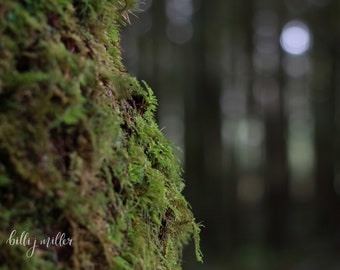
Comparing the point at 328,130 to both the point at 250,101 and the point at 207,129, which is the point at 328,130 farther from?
the point at 207,129

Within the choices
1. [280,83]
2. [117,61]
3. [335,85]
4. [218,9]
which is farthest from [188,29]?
[117,61]

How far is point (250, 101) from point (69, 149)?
1477 centimetres

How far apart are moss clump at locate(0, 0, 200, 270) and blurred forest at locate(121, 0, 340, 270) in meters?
10.6

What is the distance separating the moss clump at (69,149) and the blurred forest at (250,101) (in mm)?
10585

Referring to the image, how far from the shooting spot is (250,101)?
15.2 metres

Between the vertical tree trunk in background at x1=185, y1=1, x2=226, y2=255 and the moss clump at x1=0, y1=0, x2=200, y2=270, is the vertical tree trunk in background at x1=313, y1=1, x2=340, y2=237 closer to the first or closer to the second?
the vertical tree trunk in background at x1=185, y1=1, x2=226, y2=255

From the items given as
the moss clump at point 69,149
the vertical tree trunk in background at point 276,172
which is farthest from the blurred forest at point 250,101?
the moss clump at point 69,149

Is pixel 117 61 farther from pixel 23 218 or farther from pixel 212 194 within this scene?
pixel 212 194

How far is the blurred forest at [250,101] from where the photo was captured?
12500 mm

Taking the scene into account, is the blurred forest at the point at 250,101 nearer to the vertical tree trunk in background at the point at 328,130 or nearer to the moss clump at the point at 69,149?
the vertical tree trunk in background at the point at 328,130

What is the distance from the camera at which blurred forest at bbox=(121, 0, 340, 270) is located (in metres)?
12.5

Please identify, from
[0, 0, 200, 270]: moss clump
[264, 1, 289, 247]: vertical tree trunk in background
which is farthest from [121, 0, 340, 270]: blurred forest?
[0, 0, 200, 270]: moss clump

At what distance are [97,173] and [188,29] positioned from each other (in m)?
14.3

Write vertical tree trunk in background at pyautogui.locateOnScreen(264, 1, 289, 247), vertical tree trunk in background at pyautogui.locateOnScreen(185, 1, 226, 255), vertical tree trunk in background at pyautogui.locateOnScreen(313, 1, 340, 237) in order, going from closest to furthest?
1. vertical tree trunk in background at pyautogui.locateOnScreen(264, 1, 289, 247)
2. vertical tree trunk in background at pyautogui.locateOnScreen(313, 1, 340, 237)
3. vertical tree trunk in background at pyautogui.locateOnScreen(185, 1, 226, 255)
